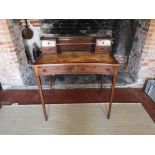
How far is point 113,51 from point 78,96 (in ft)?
3.47

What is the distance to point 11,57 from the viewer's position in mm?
2223

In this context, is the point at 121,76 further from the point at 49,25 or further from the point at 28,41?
the point at 28,41

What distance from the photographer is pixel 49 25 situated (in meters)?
2.50

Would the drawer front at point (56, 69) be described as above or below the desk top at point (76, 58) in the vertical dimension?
below

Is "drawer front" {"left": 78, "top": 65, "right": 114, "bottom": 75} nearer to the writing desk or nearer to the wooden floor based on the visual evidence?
the writing desk

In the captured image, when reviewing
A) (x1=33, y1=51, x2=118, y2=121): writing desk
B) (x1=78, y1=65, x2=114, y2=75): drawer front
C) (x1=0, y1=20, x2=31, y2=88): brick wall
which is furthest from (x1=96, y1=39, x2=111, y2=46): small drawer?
(x1=0, y1=20, x2=31, y2=88): brick wall

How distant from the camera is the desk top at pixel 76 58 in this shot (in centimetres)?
158

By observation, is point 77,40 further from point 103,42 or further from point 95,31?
point 95,31

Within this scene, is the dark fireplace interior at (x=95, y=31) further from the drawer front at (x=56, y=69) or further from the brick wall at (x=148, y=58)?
the drawer front at (x=56, y=69)

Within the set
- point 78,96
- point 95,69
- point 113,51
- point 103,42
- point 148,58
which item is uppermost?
point 103,42

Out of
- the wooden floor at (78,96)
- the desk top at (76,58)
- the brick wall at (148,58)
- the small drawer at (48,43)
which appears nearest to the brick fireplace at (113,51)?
the brick wall at (148,58)

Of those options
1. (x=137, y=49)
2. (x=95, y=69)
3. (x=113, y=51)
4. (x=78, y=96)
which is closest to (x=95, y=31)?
(x=113, y=51)

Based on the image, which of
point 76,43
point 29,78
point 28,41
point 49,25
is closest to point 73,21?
point 49,25
